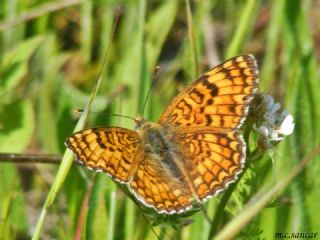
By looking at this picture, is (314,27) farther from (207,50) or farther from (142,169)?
(142,169)

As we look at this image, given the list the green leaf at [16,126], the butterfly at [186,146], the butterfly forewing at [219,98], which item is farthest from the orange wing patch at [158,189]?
the green leaf at [16,126]

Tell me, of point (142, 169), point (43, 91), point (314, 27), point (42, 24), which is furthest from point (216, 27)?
point (142, 169)

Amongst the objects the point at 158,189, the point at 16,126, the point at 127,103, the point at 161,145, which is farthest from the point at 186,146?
the point at 16,126

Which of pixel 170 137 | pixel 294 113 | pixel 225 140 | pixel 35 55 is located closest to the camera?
pixel 225 140

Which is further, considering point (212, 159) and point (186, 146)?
point (186, 146)

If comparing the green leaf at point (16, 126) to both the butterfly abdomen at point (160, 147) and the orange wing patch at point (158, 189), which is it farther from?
the orange wing patch at point (158, 189)

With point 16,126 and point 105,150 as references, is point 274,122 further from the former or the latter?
point 16,126

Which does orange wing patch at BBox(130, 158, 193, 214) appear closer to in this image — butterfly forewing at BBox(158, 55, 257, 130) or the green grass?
the green grass
